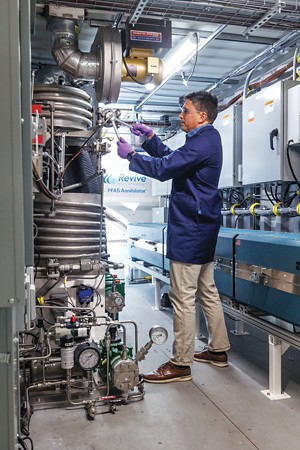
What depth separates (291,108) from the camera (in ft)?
9.32

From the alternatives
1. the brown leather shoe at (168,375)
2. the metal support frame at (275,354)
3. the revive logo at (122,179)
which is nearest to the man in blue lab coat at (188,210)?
the brown leather shoe at (168,375)

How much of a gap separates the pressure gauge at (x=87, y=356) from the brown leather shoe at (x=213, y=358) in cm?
95

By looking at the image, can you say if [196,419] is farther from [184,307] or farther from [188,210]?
[188,210]

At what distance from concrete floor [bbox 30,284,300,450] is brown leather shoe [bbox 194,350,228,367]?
5cm

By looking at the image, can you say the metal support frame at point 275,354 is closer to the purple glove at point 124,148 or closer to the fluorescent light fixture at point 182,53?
the purple glove at point 124,148

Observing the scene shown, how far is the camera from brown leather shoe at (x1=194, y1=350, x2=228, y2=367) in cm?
278

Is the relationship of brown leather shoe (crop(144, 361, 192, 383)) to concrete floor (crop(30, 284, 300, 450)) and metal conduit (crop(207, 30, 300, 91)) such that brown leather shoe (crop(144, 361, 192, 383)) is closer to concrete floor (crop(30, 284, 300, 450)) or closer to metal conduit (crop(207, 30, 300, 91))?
concrete floor (crop(30, 284, 300, 450))

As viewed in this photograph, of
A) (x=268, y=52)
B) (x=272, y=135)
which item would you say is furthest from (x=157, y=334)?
(x=268, y=52)

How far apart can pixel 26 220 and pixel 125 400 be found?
1.45 metres

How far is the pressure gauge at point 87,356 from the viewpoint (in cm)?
216

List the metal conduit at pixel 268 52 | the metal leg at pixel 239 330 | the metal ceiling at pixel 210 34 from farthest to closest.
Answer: the metal leg at pixel 239 330
the metal conduit at pixel 268 52
the metal ceiling at pixel 210 34

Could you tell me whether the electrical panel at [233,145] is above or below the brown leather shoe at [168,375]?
above

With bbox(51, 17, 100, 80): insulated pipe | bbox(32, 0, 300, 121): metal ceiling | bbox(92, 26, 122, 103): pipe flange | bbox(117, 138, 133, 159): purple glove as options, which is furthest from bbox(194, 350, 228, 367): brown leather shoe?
bbox(32, 0, 300, 121): metal ceiling

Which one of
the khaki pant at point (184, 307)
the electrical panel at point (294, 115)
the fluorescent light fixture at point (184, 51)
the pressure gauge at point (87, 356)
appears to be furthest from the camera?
the fluorescent light fixture at point (184, 51)
